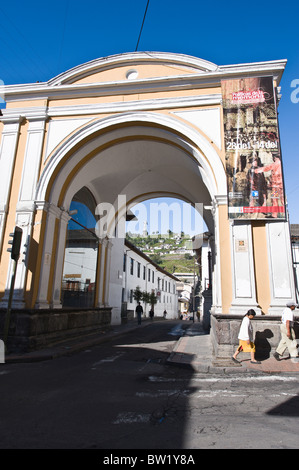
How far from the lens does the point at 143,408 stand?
12.3 feet

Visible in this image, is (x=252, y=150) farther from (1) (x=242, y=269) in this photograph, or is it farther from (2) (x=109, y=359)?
(2) (x=109, y=359)

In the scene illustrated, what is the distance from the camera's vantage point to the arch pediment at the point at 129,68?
988cm

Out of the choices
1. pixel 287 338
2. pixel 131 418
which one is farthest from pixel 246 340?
pixel 131 418

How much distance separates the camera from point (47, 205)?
9258 mm

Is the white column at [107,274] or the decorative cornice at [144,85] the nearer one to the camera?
the decorative cornice at [144,85]

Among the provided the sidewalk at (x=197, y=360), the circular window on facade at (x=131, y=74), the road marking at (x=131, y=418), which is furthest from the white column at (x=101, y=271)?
the road marking at (x=131, y=418)

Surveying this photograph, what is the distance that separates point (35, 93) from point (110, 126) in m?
3.02

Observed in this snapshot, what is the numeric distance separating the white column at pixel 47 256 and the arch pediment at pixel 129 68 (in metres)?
4.48

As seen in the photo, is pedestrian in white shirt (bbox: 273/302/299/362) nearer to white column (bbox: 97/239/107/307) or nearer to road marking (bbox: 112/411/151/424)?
road marking (bbox: 112/411/151/424)

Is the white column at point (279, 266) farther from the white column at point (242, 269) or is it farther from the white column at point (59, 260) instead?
the white column at point (59, 260)

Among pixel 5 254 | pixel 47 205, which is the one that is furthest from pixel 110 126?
pixel 5 254

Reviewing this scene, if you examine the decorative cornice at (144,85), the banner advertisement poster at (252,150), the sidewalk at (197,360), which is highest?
the decorative cornice at (144,85)
